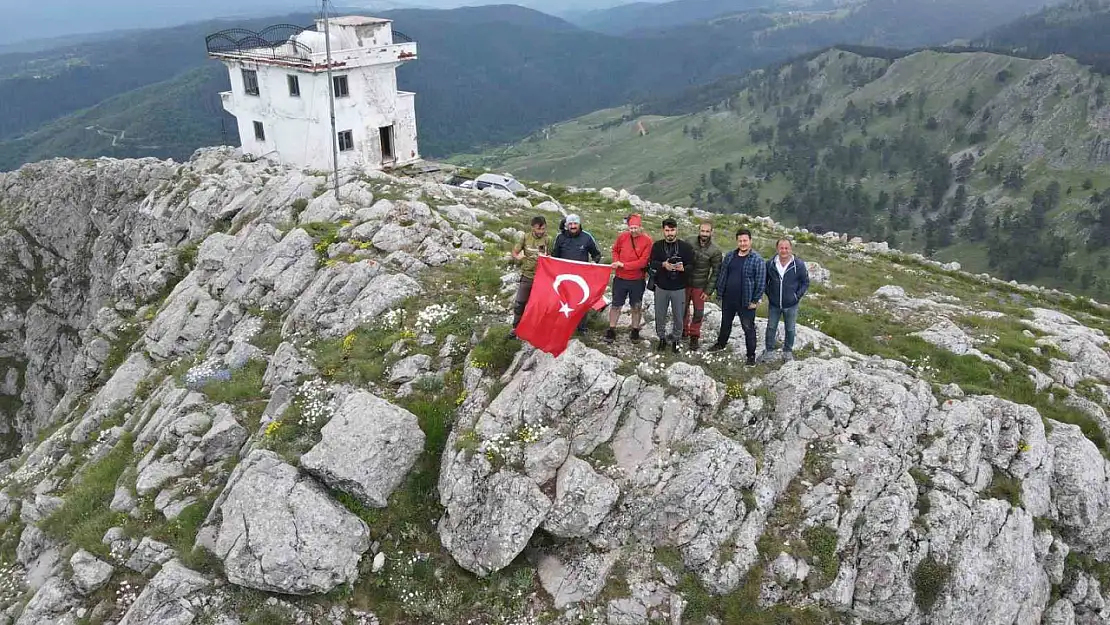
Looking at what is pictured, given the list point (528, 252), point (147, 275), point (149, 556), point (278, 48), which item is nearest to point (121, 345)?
Answer: point (147, 275)

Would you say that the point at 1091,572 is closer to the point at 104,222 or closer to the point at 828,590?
the point at 828,590

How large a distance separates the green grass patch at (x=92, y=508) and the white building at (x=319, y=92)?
27373 millimetres

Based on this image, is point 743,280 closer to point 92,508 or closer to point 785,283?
point 785,283

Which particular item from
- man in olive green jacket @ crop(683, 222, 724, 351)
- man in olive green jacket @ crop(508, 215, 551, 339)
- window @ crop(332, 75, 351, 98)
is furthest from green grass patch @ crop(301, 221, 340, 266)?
window @ crop(332, 75, 351, 98)

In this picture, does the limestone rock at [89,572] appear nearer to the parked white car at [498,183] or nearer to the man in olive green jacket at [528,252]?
the man in olive green jacket at [528,252]

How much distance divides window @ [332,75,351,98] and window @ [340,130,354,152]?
90.9 inches

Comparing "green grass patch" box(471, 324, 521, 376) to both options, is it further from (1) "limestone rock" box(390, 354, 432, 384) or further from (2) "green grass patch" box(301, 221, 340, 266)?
(2) "green grass patch" box(301, 221, 340, 266)

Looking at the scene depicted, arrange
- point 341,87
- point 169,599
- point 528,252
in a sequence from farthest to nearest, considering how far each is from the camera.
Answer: point 341,87
point 528,252
point 169,599

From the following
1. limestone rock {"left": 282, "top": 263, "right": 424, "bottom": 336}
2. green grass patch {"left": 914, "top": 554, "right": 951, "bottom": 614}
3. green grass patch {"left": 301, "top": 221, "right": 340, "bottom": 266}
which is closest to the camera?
green grass patch {"left": 914, "top": 554, "right": 951, "bottom": 614}

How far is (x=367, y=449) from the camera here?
48.0ft

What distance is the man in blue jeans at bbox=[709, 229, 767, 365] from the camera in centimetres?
1535

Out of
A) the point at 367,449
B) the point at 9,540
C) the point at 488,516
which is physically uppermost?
the point at 367,449

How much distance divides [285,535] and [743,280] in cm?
1148

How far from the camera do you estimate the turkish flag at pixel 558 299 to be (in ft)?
50.9
